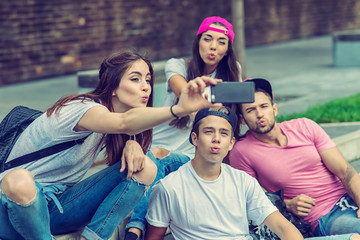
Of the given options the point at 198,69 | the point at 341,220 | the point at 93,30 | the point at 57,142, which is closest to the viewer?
the point at 57,142

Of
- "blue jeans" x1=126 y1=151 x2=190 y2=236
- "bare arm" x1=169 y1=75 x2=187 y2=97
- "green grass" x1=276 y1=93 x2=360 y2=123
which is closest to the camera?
"blue jeans" x1=126 y1=151 x2=190 y2=236

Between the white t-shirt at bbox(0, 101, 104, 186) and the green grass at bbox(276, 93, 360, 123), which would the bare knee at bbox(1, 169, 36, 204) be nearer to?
the white t-shirt at bbox(0, 101, 104, 186)

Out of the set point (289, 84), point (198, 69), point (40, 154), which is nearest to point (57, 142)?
point (40, 154)

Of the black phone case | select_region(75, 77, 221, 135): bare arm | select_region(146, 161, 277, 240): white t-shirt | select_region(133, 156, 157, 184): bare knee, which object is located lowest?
select_region(146, 161, 277, 240): white t-shirt

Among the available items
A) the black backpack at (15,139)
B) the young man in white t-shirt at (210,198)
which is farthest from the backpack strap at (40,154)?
the young man in white t-shirt at (210,198)

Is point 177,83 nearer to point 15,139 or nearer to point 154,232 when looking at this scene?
point 154,232

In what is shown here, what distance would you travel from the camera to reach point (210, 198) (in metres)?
4.01

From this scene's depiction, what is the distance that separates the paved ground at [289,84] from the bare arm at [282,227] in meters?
2.15

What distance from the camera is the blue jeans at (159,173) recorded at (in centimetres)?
416

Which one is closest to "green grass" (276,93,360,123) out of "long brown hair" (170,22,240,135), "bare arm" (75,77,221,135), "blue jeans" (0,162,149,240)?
"long brown hair" (170,22,240,135)

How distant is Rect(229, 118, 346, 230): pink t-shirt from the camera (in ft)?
14.6

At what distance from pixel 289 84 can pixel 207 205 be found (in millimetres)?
6862

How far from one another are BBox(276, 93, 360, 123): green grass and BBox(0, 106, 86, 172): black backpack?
366cm

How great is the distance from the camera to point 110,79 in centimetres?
390
